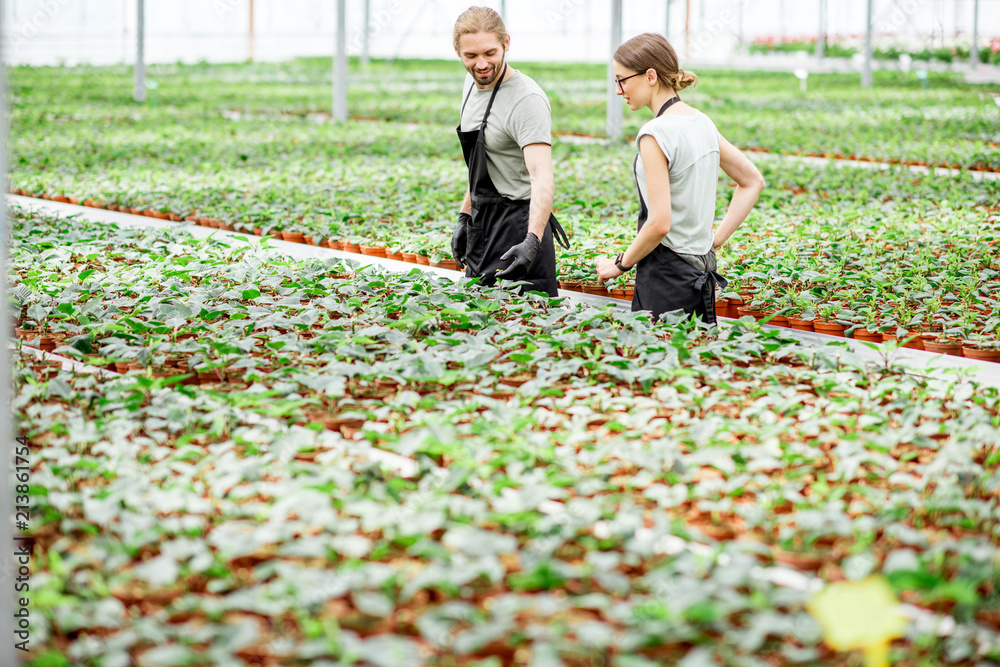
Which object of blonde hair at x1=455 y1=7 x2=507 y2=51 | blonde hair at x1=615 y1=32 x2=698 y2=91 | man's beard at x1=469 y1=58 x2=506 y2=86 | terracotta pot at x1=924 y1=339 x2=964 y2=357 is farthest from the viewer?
terracotta pot at x1=924 y1=339 x2=964 y2=357

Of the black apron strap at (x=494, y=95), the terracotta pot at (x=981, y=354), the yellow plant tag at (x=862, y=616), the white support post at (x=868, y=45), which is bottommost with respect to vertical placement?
the yellow plant tag at (x=862, y=616)

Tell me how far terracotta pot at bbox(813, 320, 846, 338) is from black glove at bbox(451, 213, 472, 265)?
68.9 inches

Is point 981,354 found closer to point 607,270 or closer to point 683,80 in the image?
point 607,270

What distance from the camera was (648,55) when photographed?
3.38 metres

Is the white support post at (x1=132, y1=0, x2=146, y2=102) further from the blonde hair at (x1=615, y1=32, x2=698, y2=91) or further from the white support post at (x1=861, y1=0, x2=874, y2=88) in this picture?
the blonde hair at (x1=615, y1=32, x2=698, y2=91)

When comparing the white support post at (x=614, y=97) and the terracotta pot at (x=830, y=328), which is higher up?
the white support post at (x=614, y=97)

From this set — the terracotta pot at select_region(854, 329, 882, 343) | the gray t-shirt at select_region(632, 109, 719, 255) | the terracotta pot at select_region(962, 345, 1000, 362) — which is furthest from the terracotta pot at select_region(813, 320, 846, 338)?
the gray t-shirt at select_region(632, 109, 719, 255)

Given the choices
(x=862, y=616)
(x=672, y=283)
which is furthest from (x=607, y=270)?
(x=862, y=616)

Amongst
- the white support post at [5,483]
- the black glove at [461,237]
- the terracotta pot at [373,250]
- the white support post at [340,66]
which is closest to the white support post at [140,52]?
the white support post at [340,66]

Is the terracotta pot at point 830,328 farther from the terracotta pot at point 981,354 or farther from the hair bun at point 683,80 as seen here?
the hair bun at point 683,80

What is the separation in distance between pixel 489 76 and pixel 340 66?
1394 centimetres

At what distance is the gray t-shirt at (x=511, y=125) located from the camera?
3812mm

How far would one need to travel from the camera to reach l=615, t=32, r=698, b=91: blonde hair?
337 centimetres

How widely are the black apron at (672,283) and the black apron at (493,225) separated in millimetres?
392
